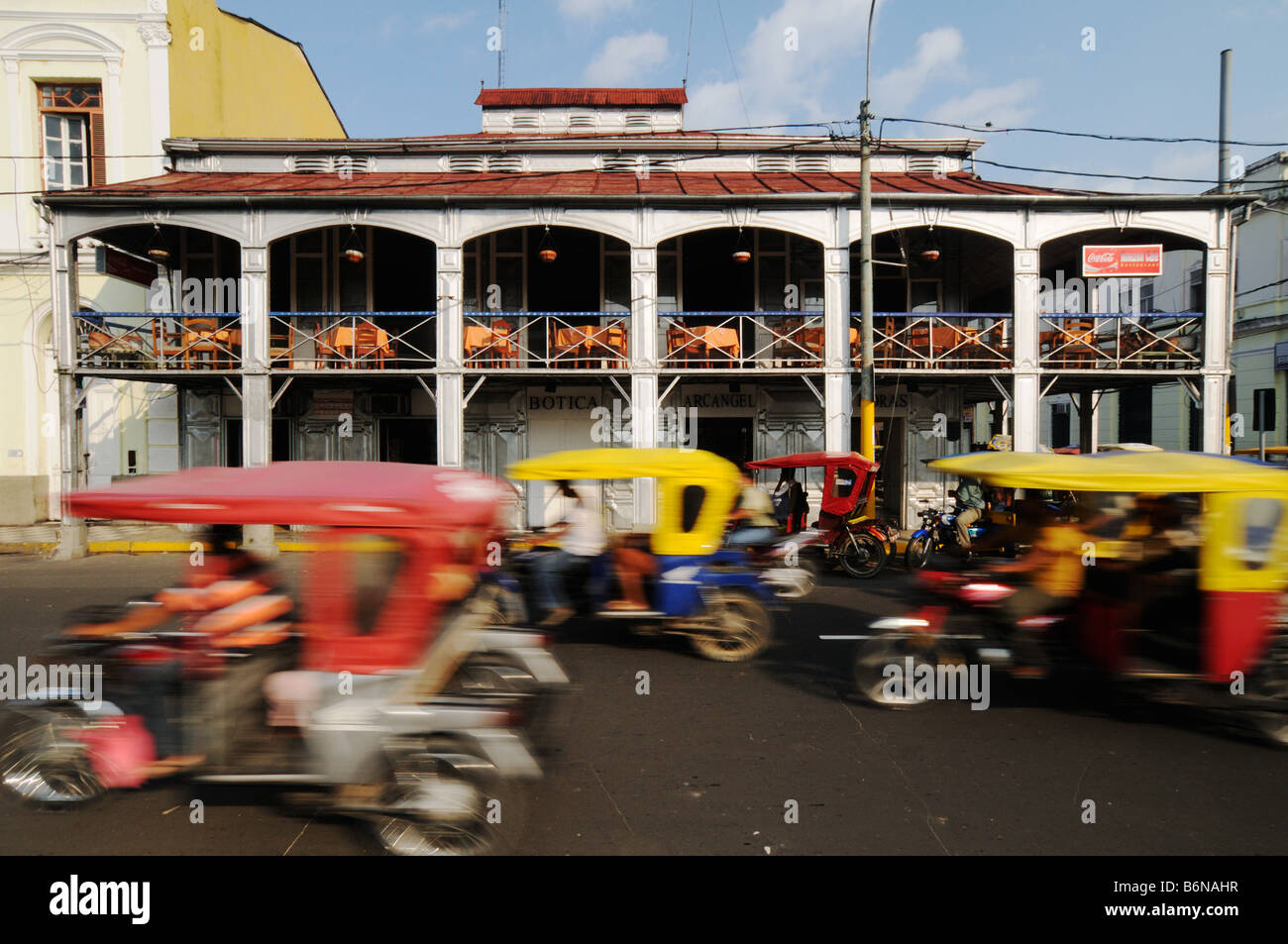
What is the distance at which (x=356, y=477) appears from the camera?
146 inches

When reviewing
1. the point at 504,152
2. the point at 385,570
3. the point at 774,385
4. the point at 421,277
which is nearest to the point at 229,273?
the point at 421,277

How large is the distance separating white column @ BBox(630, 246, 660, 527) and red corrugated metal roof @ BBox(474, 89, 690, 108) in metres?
9.18

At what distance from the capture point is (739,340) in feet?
48.2

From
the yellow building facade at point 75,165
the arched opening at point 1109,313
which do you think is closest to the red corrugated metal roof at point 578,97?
the yellow building facade at point 75,165

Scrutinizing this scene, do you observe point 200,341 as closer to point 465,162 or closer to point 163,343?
point 163,343

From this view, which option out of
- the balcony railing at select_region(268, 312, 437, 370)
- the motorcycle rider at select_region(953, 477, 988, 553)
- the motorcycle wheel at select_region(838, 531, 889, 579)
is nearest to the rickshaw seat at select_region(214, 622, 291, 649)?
the motorcycle wheel at select_region(838, 531, 889, 579)

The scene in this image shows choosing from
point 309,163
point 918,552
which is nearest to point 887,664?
point 918,552

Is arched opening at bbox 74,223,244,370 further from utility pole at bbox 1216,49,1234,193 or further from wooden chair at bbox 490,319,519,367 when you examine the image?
utility pole at bbox 1216,49,1234,193

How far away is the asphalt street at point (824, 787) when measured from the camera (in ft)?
12.0

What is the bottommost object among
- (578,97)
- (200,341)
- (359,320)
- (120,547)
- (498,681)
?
(120,547)

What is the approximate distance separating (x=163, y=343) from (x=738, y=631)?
14.1m

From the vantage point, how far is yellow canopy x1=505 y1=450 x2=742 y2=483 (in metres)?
6.58

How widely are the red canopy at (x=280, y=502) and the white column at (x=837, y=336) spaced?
450 inches
